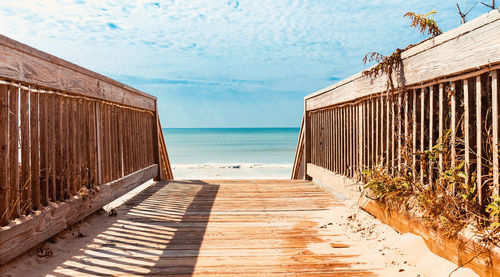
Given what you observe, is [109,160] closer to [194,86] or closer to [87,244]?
[87,244]

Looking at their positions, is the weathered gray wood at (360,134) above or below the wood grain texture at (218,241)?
above

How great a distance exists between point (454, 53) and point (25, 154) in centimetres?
269

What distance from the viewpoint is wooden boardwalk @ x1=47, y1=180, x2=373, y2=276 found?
2002 millimetres

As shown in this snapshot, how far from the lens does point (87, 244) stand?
95.2 inches

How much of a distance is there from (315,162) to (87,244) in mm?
3656

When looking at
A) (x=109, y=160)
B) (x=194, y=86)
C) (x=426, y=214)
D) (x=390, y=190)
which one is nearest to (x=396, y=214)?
(x=390, y=190)

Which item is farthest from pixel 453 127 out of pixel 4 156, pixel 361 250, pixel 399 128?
pixel 4 156

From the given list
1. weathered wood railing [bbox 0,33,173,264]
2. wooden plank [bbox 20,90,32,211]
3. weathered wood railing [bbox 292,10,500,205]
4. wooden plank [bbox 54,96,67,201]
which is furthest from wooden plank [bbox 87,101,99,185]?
weathered wood railing [bbox 292,10,500,205]

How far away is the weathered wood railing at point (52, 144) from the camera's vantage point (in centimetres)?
Result: 195

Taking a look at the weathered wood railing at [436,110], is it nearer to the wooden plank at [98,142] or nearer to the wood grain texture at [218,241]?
the wood grain texture at [218,241]

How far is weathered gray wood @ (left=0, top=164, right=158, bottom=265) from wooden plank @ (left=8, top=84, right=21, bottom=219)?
11 centimetres

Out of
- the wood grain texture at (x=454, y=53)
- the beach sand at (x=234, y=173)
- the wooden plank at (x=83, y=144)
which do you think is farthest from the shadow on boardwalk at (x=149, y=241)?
the beach sand at (x=234, y=173)

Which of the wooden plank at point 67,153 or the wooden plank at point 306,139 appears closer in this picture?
the wooden plank at point 67,153

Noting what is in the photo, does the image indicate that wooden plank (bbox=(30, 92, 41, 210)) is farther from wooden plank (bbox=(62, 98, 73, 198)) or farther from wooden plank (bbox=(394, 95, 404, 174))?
wooden plank (bbox=(394, 95, 404, 174))
